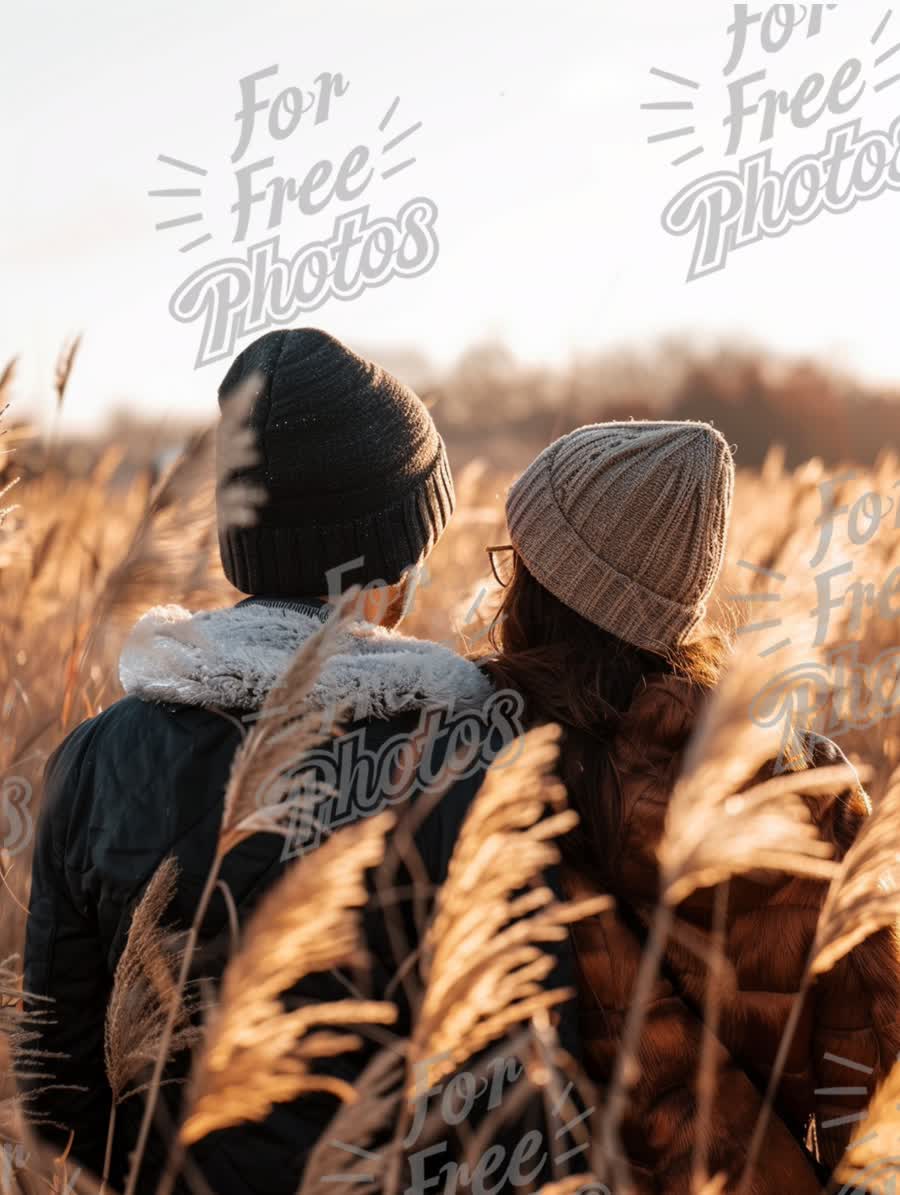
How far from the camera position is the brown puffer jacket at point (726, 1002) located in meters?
1.49

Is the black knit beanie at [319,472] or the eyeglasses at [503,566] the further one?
the eyeglasses at [503,566]

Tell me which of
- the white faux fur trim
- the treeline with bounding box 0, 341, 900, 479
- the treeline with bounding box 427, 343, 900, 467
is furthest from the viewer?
the treeline with bounding box 427, 343, 900, 467

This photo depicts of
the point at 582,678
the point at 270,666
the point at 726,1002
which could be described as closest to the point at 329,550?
the point at 270,666

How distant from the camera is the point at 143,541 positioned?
1.68 meters

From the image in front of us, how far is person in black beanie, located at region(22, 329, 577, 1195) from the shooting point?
57.9 inches

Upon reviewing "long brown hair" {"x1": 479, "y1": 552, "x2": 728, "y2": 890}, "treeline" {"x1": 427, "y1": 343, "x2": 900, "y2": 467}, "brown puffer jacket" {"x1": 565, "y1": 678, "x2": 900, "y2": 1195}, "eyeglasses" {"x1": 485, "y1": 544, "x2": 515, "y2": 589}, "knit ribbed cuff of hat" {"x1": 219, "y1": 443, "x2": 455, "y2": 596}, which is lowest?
"treeline" {"x1": 427, "y1": 343, "x2": 900, "y2": 467}

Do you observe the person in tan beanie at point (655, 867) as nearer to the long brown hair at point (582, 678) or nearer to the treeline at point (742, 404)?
the long brown hair at point (582, 678)

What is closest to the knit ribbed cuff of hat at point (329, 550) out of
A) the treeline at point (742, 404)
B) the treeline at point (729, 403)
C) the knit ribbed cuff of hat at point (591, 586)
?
the knit ribbed cuff of hat at point (591, 586)

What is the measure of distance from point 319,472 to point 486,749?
1.41 feet

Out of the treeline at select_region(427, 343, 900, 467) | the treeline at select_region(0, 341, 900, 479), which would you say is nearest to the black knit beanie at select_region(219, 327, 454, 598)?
the treeline at select_region(0, 341, 900, 479)

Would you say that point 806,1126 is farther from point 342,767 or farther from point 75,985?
point 75,985

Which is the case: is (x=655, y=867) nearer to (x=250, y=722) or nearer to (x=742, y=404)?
(x=250, y=722)

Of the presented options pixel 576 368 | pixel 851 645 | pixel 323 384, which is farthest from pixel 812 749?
pixel 851 645

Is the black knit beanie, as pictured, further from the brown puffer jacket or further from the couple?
the brown puffer jacket
